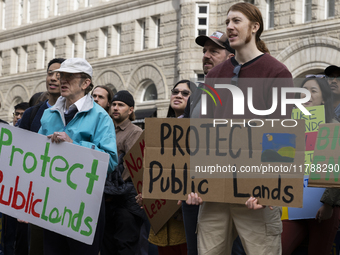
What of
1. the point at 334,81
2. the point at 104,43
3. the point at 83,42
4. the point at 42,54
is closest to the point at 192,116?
the point at 334,81

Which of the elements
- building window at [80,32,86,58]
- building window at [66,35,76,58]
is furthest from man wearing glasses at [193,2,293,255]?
building window at [66,35,76,58]

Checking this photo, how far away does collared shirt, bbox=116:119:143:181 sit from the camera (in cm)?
567

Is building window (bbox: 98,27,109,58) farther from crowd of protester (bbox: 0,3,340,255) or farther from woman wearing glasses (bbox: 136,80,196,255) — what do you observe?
woman wearing glasses (bbox: 136,80,196,255)

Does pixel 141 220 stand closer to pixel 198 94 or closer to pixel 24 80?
pixel 198 94

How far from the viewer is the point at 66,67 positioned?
448 centimetres

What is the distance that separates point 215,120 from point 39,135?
5.40 ft

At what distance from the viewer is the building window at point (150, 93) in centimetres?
2545

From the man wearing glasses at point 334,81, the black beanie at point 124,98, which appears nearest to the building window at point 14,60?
the black beanie at point 124,98

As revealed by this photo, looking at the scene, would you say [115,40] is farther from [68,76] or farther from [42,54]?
[68,76]

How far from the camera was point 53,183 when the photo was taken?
4426 mm

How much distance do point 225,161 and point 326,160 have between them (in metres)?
0.88

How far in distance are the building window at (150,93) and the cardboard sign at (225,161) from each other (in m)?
21.7

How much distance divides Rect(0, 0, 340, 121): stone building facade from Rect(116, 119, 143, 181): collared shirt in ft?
44.3

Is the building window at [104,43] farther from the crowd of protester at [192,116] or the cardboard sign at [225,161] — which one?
the cardboard sign at [225,161]
